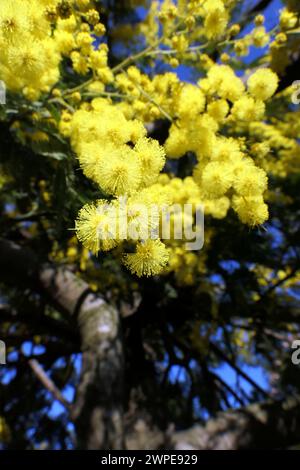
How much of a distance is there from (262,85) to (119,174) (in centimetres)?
107

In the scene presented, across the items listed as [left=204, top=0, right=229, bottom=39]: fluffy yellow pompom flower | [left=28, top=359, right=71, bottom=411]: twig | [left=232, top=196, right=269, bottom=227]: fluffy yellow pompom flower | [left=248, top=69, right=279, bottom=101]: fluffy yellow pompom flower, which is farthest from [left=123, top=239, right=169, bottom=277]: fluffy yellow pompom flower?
[left=28, top=359, right=71, bottom=411]: twig

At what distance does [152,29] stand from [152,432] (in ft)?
11.9

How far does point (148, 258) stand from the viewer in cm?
119

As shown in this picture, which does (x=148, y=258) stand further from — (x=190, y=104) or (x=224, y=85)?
(x=224, y=85)

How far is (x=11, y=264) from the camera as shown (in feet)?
11.1

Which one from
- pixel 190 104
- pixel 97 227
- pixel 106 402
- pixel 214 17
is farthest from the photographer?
pixel 106 402

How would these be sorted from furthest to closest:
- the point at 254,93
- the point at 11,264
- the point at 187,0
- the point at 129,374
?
the point at 129,374
the point at 11,264
the point at 187,0
the point at 254,93

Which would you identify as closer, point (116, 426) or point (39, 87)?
point (39, 87)

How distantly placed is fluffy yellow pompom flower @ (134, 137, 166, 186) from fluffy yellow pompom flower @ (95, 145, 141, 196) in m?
0.06

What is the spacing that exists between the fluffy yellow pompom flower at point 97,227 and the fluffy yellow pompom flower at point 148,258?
0.28ft

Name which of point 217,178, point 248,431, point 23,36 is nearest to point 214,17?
point 217,178

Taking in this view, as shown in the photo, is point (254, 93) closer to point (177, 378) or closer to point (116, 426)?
point (116, 426)

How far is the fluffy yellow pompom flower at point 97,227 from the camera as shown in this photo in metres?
1.09
